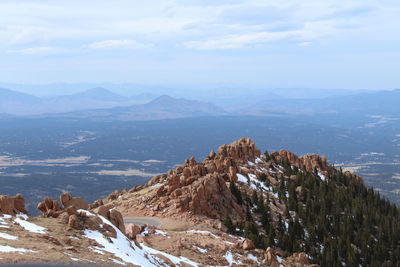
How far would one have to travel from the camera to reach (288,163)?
103688mm

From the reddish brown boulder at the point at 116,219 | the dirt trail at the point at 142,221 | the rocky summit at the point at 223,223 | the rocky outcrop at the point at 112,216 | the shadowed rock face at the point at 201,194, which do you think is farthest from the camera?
the shadowed rock face at the point at 201,194

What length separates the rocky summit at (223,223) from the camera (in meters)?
37.2

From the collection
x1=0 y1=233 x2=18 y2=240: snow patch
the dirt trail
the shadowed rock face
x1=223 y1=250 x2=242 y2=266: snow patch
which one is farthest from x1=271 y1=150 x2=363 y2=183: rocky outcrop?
x1=0 y1=233 x2=18 y2=240: snow patch

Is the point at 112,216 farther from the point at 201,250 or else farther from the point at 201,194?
the point at 201,194

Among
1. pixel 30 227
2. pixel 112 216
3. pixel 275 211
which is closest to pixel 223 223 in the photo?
pixel 275 211

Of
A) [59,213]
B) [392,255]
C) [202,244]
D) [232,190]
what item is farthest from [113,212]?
[392,255]

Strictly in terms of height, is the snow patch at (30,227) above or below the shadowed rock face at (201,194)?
above

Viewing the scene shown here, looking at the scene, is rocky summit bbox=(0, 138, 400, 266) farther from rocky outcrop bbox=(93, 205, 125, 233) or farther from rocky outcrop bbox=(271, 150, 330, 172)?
rocky outcrop bbox=(271, 150, 330, 172)

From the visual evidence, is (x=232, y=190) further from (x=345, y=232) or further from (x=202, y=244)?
(x=202, y=244)

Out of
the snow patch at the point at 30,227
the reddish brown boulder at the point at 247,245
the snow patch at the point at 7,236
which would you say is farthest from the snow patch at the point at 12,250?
the reddish brown boulder at the point at 247,245

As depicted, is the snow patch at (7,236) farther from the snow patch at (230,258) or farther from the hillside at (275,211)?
the snow patch at (230,258)

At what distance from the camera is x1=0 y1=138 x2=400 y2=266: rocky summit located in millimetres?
37156

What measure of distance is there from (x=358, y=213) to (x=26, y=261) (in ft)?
209

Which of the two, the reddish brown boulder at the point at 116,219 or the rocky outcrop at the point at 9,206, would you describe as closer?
the rocky outcrop at the point at 9,206
